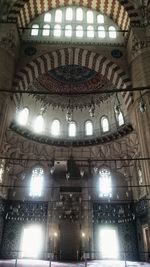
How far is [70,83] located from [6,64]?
23.1ft

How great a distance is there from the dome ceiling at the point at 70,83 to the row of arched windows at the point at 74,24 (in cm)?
296

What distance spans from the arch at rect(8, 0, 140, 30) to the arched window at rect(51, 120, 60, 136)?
280 inches

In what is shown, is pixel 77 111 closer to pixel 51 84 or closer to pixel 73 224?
pixel 51 84

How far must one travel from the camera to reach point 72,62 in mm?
12898

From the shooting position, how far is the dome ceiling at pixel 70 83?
16.8 m

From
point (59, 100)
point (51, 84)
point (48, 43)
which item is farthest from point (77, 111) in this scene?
point (48, 43)

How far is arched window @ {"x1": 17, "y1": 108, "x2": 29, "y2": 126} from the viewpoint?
637 inches

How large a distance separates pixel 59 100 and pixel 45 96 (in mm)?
1104

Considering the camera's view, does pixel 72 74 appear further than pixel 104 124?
No

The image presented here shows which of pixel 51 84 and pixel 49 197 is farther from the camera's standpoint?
pixel 51 84

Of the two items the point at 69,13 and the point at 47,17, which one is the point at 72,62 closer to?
the point at 47,17

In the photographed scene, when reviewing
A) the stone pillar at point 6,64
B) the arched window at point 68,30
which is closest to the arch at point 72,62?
the stone pillar at point 6,64

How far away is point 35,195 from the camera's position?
16.1 metres

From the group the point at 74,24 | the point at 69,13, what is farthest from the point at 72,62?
the point at 69,13
